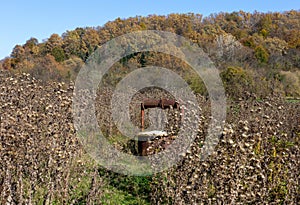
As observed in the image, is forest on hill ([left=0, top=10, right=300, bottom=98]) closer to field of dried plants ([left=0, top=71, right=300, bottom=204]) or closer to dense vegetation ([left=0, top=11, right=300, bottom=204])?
dense vegetation ([left=0, top=11, right=300, bottom=204])

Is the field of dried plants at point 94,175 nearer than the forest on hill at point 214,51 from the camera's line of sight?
Yes

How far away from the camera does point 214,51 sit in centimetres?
3225

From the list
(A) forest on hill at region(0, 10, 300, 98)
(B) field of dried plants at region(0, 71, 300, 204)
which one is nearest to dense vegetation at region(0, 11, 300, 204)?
(B) field of dried plants at region(0, 71, 300, 204)

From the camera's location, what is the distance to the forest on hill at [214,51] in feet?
59.6

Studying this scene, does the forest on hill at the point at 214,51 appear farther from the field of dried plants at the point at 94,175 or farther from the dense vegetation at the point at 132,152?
the field of dried plants at the point at 94,175

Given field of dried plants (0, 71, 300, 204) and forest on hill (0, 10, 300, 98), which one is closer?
field of dried plants (0, 71, 300, 204)

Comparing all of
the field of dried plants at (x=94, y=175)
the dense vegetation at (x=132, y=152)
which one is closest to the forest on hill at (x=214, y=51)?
the dense vegetation at (x=132, y=152)

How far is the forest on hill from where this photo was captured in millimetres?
18164

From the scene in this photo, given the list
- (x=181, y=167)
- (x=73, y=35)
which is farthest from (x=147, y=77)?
(x=73, y=35)

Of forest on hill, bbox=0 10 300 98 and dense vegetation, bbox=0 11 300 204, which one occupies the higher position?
forest on hill, bbox=0 10 300 98

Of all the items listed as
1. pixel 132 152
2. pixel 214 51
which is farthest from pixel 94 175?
pixel 214 51

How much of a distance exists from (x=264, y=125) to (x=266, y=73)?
67.8 ft

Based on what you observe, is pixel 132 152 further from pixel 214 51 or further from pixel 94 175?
pixel 214 51

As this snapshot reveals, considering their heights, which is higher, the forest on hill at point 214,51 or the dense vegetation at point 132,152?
the forest on hill at point 214,51
